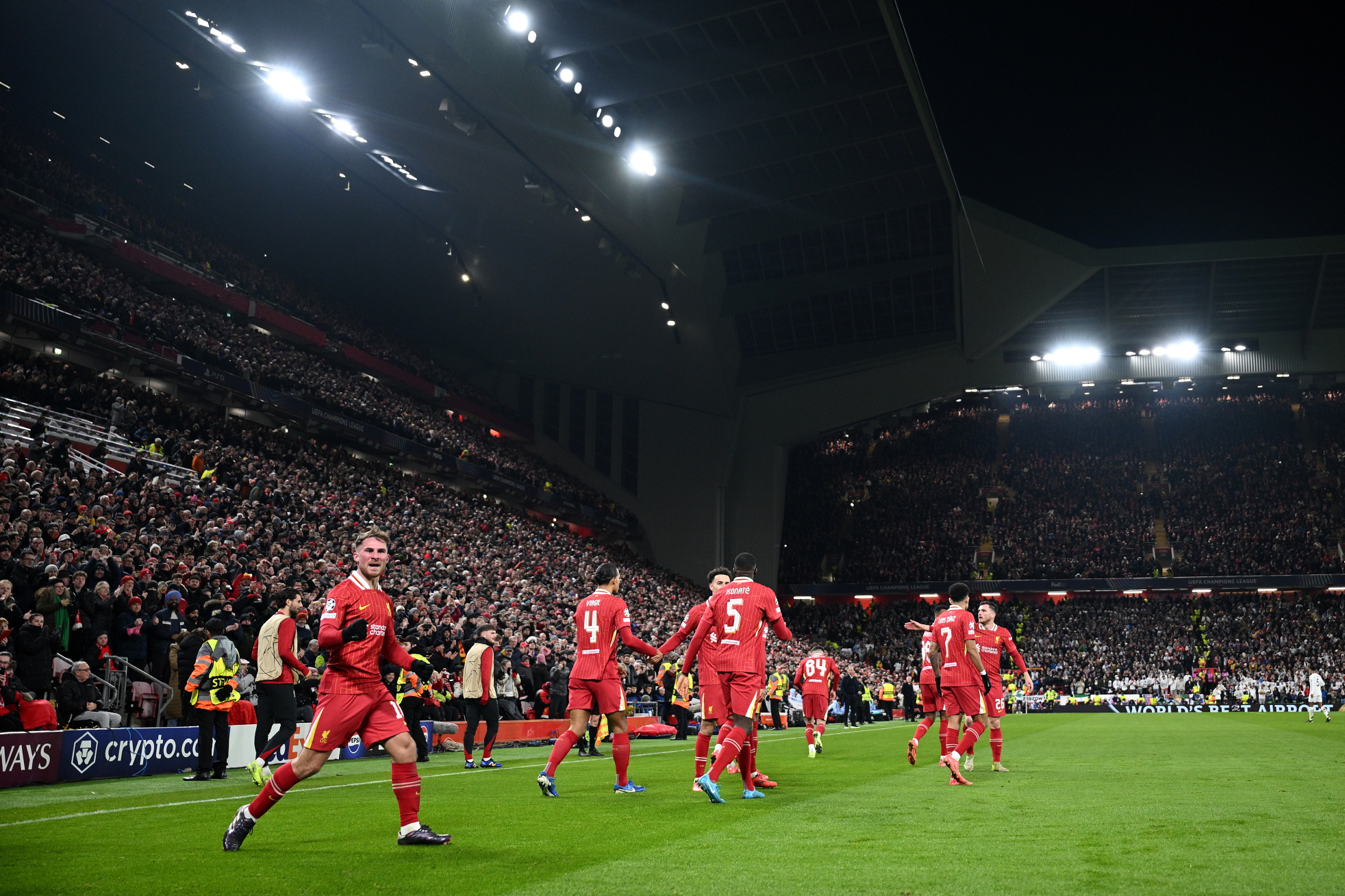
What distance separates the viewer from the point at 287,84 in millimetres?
31484

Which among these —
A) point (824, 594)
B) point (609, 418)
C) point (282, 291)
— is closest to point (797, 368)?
point (609, 418)

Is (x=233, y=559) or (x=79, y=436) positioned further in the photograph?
(x=79, y=436)

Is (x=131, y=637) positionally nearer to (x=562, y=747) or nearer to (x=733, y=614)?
(x=562, y=747)

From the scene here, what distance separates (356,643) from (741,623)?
422 centimetres

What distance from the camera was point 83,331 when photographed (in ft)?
97.6

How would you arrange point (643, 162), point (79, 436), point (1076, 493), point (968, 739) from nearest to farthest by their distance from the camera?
point (968, 739) < point (79, 436) < point (643, 162) < point (1076, 493)

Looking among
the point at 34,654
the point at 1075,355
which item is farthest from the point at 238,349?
the point at 1075,355

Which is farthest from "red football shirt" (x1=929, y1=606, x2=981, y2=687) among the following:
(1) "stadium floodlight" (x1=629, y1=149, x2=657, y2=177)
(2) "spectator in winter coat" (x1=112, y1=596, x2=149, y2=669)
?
(1) "stadium floodlight" (x1=629, y1=149, x2=657, y2=177)

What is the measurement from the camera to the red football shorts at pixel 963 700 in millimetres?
11930

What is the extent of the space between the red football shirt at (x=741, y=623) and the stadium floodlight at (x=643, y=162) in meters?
29.4

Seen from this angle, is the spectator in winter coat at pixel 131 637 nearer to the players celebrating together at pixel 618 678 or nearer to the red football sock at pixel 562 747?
the players celebrating together at pixel 618 678

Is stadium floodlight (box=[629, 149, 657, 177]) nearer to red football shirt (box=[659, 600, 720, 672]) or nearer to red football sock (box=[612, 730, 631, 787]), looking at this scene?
red football shirt (box=[659, 600, 720, 672])

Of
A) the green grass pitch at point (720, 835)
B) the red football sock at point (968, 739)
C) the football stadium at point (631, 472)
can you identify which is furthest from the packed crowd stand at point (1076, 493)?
the red football sock at point (968, 739)

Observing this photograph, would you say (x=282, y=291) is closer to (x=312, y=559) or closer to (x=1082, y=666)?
(x=312, y=559)
